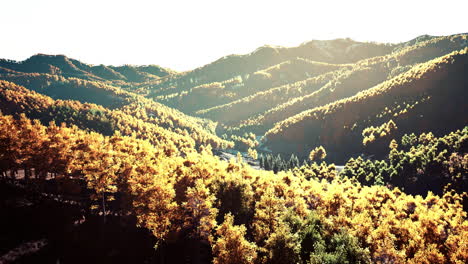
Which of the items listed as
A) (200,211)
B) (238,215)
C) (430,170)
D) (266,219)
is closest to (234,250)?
(200,211)

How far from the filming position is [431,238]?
2464 inches

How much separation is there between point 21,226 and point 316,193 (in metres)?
78.7

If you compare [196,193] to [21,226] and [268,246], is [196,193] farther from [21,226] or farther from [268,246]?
[21,226]

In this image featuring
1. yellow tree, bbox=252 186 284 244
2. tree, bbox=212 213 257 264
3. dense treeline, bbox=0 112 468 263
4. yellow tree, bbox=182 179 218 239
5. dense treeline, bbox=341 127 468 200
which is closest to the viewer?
tree, bbox=212 213 257 264

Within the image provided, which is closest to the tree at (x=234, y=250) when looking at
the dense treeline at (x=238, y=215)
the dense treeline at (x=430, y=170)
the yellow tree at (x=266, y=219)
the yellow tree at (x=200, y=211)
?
the dense treeline at (x=238, y=215)

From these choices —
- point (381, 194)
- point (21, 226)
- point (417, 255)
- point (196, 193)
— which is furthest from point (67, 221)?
point (381, 194)

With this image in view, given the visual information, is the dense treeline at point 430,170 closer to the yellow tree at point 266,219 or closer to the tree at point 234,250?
the yellow tree at point 266,219

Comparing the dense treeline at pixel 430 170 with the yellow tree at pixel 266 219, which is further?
the dense treeline at pixel 430 170

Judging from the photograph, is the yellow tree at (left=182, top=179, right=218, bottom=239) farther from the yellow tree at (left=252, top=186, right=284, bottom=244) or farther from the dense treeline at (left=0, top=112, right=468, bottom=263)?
the yellow tree at (left=252, top=186, right=284, bottom=244)

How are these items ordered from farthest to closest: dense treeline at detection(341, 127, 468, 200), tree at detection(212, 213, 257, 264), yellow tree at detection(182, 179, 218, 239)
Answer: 1. dense treeline at detection(341, 127, 468, 200)
2. yellow tree at detection(182, 179, 218, 239)
3. tree at detection(212, 213, 257, 264)

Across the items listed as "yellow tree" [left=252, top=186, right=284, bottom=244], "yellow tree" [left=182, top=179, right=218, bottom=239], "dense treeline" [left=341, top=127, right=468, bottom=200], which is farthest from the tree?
"dense treeline" [left=341, top=127, right=468, bottom=200]

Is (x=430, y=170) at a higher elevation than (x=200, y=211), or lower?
lower

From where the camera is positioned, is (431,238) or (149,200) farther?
(431,238)

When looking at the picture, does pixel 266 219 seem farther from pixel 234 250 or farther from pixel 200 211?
pixel 234 250
